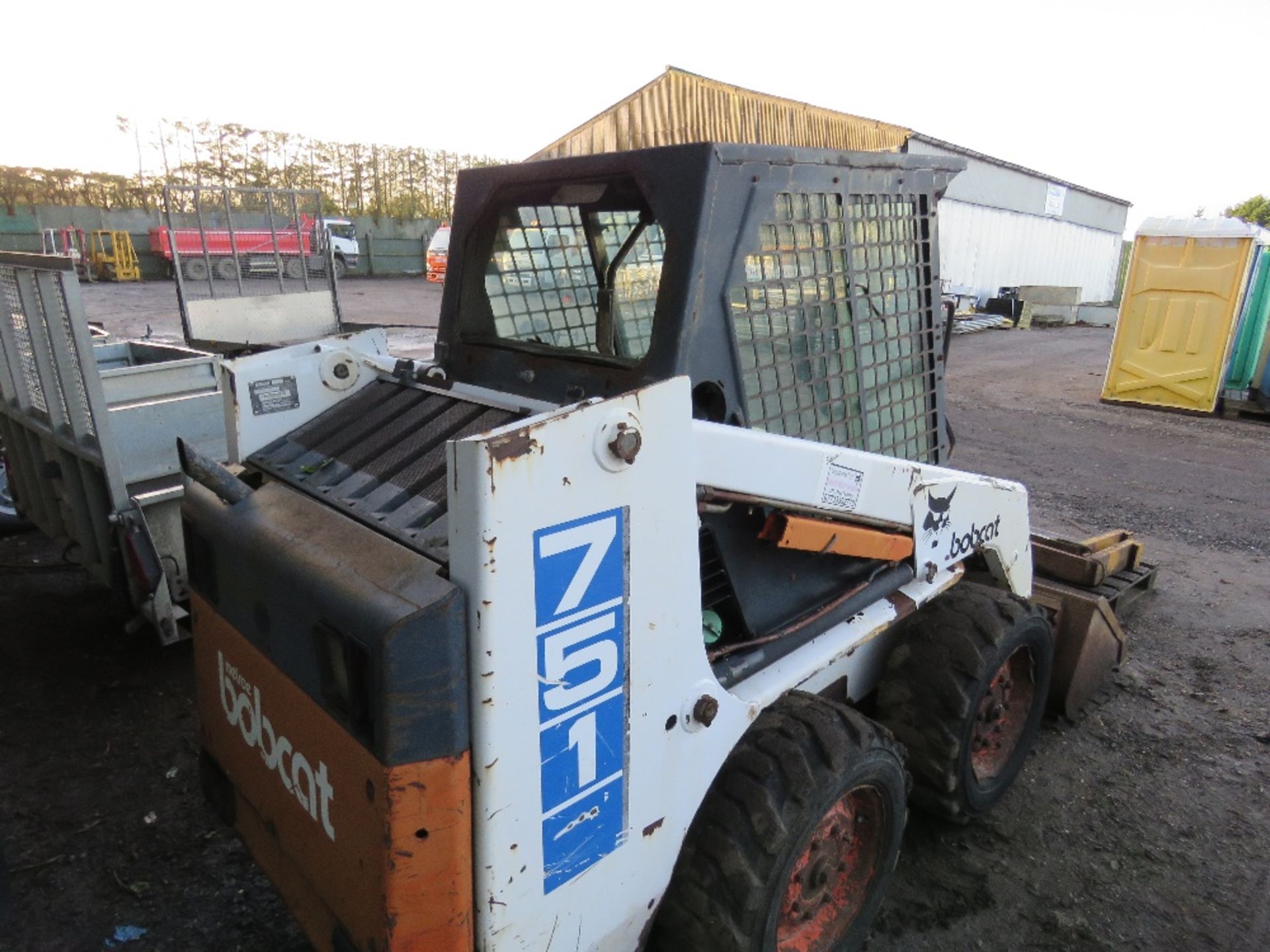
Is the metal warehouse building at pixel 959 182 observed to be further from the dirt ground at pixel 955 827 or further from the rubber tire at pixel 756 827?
the dirt ground at pixel 955 827

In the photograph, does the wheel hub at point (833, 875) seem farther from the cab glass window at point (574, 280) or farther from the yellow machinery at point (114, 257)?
the yellow machinery at point (114, 257)

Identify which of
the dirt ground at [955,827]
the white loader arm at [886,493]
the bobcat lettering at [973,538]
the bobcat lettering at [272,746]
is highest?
the white loader arm at [886,493]

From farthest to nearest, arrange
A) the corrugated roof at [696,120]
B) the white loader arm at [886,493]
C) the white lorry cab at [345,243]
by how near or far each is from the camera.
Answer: the white lorry cab at [345,243] → the corrugated roof at [696,120] → the white loader arm at [886,493]

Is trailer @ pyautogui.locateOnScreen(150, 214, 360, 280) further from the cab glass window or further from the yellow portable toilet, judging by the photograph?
the yellow portable toilet

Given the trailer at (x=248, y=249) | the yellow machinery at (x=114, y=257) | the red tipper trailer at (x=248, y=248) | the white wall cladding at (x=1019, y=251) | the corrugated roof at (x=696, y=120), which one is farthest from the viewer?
the white wall cladding at (x=1019, y=251)

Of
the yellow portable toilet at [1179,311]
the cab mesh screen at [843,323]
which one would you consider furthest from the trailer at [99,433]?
the yellow portable toilet at [1179,311]

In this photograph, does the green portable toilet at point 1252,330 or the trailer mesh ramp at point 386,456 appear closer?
the trailer mesh ramp at point 386,456

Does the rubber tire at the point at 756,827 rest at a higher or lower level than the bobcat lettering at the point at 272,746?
lower

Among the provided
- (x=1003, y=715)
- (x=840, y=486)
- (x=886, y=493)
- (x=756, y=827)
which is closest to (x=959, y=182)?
(x=1003, y=715)

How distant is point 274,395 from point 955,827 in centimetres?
270

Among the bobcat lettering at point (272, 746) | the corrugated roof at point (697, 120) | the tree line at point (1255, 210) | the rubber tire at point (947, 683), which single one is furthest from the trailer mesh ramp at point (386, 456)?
the tree line at point (1255, 210)

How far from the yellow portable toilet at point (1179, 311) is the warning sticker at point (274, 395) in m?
11.7

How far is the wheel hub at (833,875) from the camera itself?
2.08 metres

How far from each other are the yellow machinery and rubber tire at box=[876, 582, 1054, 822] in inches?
1083
